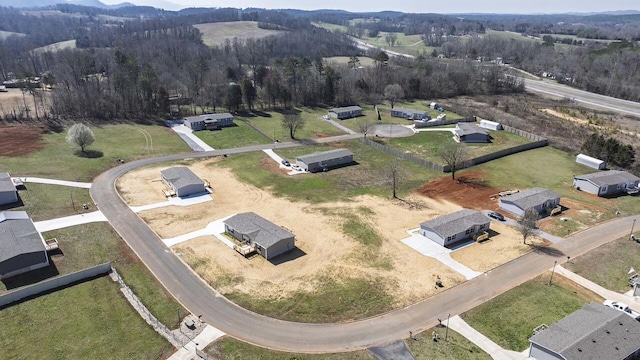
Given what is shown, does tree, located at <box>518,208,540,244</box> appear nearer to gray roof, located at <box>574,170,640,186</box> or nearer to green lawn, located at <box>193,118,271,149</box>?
gray roof, located at <box>574,170,640,186</box>

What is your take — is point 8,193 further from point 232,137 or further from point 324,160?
point 324,160

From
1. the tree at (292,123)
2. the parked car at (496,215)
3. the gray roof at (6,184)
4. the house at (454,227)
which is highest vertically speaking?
the tree at (292,123)

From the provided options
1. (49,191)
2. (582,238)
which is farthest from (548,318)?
(49,191)

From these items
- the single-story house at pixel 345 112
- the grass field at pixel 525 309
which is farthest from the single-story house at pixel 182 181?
the single-story house at pixel 345 112

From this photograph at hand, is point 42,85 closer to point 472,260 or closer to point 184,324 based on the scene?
point 184,324

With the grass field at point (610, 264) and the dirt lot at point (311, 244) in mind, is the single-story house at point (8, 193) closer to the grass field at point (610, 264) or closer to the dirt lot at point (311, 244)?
the dirt lot at point (311, 244)

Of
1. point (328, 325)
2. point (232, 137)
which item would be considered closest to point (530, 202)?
point (328, 325)
